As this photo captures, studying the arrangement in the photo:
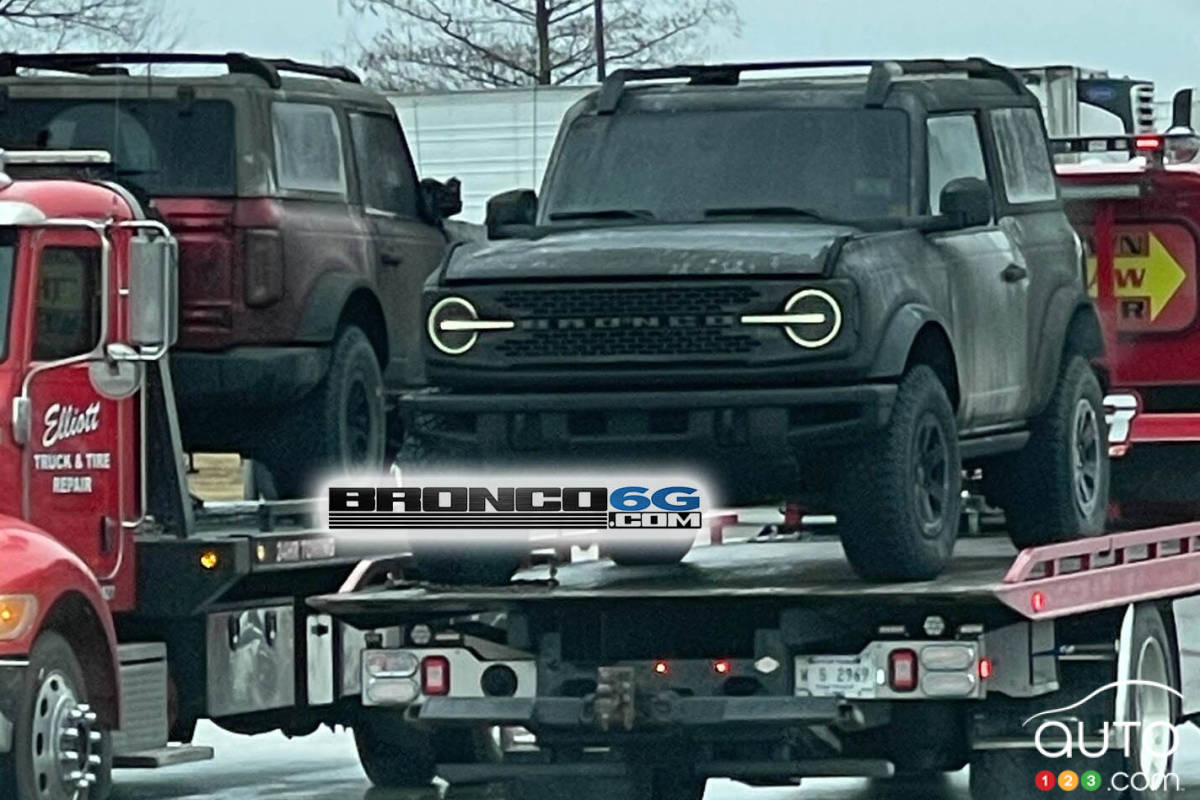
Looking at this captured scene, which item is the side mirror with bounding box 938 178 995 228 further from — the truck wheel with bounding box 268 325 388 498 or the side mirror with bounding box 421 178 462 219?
the side mirror with bounding box 421 178 462 219

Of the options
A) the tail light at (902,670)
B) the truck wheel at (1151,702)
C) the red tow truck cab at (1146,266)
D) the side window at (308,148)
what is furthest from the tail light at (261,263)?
the red tow truck cab at (1146,266)

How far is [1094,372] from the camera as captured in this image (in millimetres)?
12336

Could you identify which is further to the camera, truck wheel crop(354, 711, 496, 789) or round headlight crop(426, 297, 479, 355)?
truck wheel crop(354, 711, 496, 789)

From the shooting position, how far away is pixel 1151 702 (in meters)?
11.2

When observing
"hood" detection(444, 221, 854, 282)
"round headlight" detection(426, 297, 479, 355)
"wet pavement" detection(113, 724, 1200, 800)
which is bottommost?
"wet pavement" detection(113, 724, 1200, 800)

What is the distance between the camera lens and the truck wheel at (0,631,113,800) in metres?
10.0

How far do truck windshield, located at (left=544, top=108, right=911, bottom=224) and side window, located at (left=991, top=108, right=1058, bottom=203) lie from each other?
751 mm

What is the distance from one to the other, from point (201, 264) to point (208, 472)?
5.60ft

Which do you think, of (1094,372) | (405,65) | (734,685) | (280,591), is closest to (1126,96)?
(1094,372)

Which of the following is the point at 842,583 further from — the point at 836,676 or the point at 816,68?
the point at 816,68

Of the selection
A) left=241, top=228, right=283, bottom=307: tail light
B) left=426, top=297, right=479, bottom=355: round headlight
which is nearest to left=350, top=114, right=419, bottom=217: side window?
left=241, top=228, right=283, bottom=307: tail light

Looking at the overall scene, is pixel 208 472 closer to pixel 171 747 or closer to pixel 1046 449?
pixel 171 747

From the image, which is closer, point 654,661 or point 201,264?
point 654,661

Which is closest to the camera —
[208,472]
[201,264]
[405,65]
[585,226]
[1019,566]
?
[1019,566]
